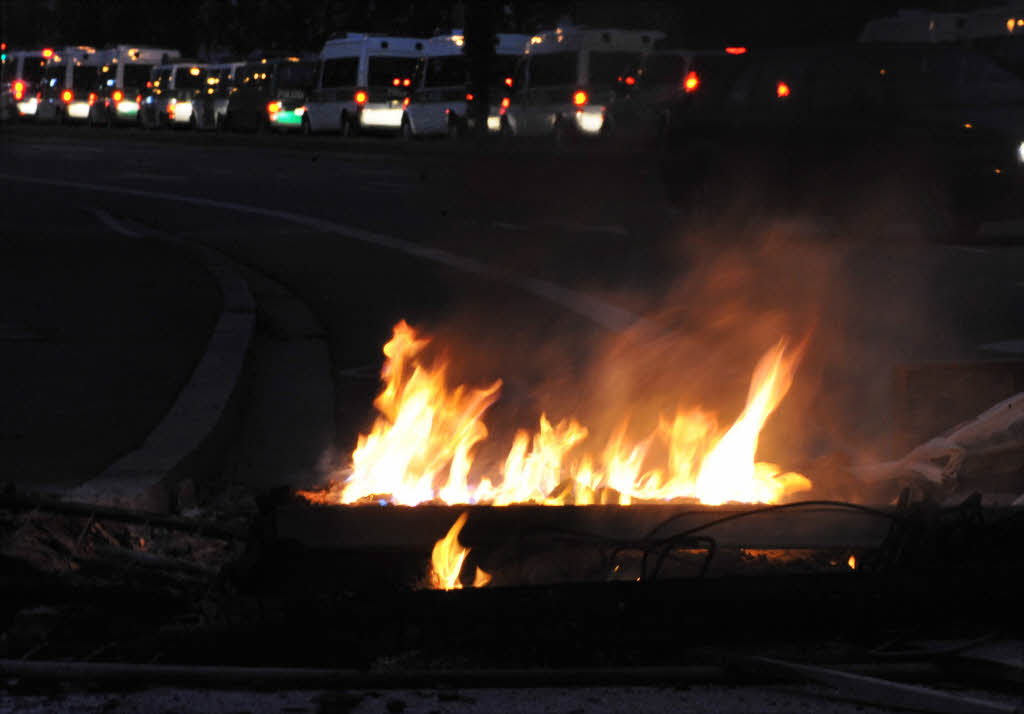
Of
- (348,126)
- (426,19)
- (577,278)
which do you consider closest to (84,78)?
(426,19)

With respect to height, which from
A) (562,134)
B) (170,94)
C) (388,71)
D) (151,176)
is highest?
(388,71)

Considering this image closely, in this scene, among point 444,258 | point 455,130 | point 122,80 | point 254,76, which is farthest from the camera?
point 122,80

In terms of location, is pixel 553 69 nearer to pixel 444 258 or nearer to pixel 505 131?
pixel 505 131

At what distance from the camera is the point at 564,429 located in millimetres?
6520

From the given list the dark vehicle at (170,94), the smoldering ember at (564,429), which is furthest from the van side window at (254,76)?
the smoldering ember at (564,429)

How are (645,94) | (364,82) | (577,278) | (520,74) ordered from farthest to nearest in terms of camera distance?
(364,82) < (520,74) < (645,94) < (577,278)

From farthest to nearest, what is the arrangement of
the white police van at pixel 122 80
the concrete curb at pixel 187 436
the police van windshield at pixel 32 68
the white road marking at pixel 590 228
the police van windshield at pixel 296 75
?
the police van windshield at pixel 32 68, the white police van at pixel 122 80, the police van windshield at pixel 296 75, the white road marking at pixel 590 228, the concrete curb at pixel 187 436

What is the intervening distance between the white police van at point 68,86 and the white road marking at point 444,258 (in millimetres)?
31832

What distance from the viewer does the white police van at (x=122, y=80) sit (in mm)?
53625

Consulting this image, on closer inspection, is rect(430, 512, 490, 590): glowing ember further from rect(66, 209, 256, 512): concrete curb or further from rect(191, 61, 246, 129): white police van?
rect(191, 61, 246, 129): white police van

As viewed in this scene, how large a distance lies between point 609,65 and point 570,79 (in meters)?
0.86

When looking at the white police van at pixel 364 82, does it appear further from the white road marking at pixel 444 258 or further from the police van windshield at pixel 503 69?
the white road marking at pixel 444 258

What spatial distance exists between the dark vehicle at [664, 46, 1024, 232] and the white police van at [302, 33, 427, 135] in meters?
21.6

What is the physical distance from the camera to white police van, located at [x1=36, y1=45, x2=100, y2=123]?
56.5 metres
